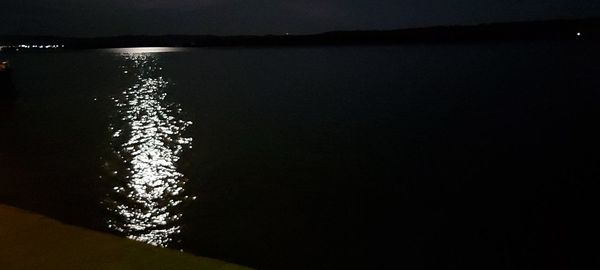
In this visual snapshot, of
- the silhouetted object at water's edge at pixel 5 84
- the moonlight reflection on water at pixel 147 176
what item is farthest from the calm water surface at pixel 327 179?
the silhouetted object at water's edge at pixel 5 84

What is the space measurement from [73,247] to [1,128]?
31.5 metres

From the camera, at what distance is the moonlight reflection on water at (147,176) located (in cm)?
1430

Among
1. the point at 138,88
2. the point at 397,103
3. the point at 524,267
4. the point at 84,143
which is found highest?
the point at 138,88

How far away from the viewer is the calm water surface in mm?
13250

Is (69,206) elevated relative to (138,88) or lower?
lower

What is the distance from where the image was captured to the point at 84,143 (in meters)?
25.8

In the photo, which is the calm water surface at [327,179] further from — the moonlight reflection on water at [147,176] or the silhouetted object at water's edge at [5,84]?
the silhouetted object at water's edge at [5,84]

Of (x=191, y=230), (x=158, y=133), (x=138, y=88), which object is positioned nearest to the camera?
(x=191, y=230)

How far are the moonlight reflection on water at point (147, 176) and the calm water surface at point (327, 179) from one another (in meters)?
0.07

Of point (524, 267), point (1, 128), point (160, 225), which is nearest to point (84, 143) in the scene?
point (1, 128)

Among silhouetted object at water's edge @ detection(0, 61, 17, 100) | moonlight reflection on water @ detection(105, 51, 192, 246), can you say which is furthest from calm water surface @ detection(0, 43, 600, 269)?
silhouetted object at water's edge @ detection(0, 61, 17, 100)

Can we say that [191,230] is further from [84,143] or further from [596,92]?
[596,92]

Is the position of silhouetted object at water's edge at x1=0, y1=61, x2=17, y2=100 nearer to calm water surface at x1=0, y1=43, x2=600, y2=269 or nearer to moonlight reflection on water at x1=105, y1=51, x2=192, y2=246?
calm water surface at x1=0, y1=43, x2=600, y2=269

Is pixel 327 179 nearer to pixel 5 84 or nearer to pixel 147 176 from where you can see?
pixel 147 176
